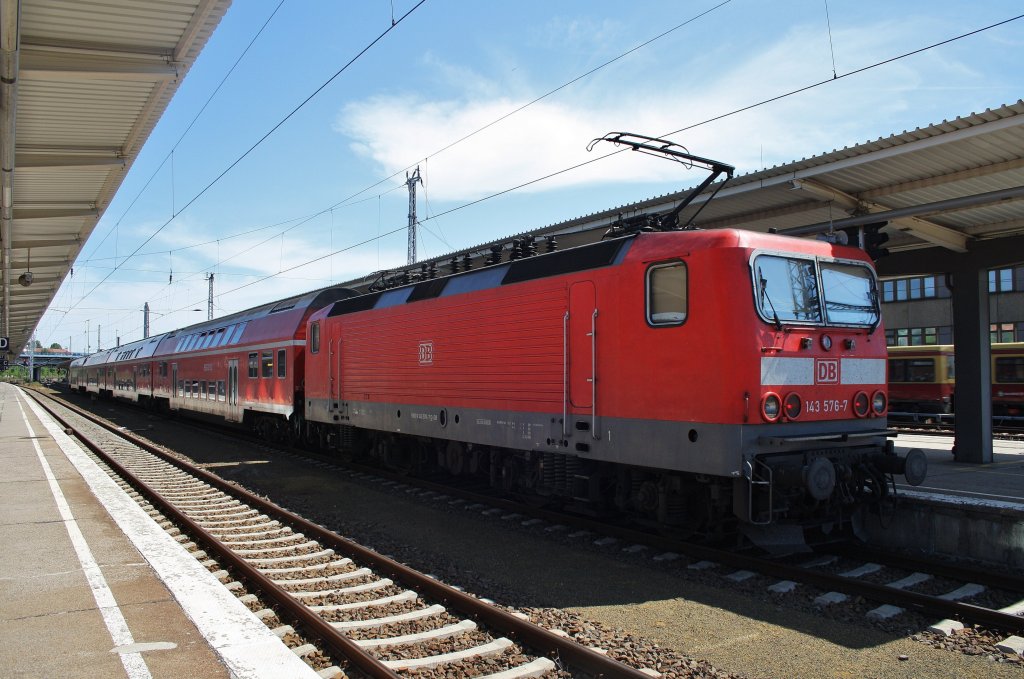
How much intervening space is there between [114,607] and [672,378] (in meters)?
5.32

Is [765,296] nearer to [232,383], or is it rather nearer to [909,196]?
[909,196]

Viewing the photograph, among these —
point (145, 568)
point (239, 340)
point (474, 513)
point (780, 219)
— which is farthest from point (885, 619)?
point (239, 340)

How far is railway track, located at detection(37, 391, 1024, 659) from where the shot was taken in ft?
19.3

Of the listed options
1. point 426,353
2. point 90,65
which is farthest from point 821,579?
point 90,65

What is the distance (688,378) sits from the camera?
7.39 m

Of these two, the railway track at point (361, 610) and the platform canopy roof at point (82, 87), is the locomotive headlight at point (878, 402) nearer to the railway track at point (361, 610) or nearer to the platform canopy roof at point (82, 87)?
the railway track at point (361, 610)

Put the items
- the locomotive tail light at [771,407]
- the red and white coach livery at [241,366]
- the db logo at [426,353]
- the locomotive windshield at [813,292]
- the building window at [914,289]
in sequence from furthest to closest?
Answer: the building window at [914,289], the red and white coach livery at [241,366], the db logo at [426,353], the locomotive windshield at [813,292], the locomotive tail light at [771,407]

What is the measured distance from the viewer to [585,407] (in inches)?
342

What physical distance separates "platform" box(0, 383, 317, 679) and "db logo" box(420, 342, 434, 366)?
4623 millimetres

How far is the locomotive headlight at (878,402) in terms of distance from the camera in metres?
8.09

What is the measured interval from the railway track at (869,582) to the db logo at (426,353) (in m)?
3.90

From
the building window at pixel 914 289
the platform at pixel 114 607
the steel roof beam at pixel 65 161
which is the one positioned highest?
the building window at pixel 914 289

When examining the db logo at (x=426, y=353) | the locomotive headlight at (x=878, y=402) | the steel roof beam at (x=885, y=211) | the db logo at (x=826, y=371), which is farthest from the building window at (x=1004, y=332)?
the db logo at (x=826, y=371)

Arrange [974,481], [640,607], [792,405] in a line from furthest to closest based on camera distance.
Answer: [974,481] < [792,405] < [640,607]
